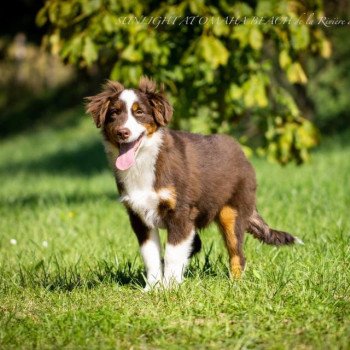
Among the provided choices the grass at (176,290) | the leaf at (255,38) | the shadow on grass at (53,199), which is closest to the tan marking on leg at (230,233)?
the grass at (176,290)

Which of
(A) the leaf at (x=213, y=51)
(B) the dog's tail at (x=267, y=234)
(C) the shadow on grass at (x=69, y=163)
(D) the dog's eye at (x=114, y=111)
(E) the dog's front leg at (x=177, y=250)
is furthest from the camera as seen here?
(C) the shadow on grass at (x=69, y=163)

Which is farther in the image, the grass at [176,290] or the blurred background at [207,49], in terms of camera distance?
the blurred background at [207,49]

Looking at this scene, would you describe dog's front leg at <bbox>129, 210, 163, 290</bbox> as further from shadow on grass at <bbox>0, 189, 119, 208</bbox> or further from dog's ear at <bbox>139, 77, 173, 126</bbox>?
shadow on grass at <bbox>0, 189, 119, 208</bbox>

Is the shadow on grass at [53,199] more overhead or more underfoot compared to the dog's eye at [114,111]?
more underfoot

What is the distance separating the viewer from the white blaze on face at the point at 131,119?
205 inches

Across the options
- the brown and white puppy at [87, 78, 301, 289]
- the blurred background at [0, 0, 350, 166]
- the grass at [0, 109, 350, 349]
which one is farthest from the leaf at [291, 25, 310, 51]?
the brown and white puppy at [87, 78, 301, 289]

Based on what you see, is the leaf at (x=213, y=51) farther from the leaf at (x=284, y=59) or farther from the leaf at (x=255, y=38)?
the leaf at (x=284, y=59)

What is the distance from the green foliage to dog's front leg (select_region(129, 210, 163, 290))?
110 inches

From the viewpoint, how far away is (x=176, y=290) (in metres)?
4.95

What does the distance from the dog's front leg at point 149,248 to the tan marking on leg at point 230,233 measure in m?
0.59

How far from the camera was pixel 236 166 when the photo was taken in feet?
19.2

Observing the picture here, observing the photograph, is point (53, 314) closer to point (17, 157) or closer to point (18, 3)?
point (17, 157)

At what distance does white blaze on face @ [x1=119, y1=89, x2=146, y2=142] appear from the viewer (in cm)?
520

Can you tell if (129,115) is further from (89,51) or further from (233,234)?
(89,51)
